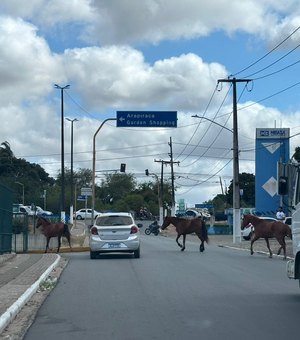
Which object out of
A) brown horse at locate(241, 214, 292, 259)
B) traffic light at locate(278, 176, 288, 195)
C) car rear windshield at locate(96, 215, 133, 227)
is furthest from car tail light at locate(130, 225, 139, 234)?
traffic light at locate(278, 176, 288, 195)

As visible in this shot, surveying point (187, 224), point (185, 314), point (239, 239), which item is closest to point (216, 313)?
point (185, 314)

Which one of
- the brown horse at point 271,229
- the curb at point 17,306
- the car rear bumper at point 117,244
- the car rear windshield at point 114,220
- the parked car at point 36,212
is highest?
the parked car at point 36,212

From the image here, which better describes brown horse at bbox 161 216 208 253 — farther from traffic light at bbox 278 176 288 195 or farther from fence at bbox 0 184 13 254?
traffic light at bbox 278 176 288 195

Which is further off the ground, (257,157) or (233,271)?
(257,157)

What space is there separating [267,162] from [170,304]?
46.7 meters

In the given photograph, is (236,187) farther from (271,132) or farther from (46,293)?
(46,293)

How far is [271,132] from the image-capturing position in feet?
198

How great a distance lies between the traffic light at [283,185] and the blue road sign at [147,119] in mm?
23114

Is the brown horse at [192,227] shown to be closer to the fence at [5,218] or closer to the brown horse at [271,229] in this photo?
the brown horse at [271,229]

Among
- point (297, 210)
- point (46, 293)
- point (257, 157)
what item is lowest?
point (46, 293)

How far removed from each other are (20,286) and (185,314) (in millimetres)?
5191

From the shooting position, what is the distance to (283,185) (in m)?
13.4

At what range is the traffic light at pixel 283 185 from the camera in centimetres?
1338

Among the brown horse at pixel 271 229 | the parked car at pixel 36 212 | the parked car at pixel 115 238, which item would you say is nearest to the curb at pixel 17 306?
the parked car at pixel 115 238
